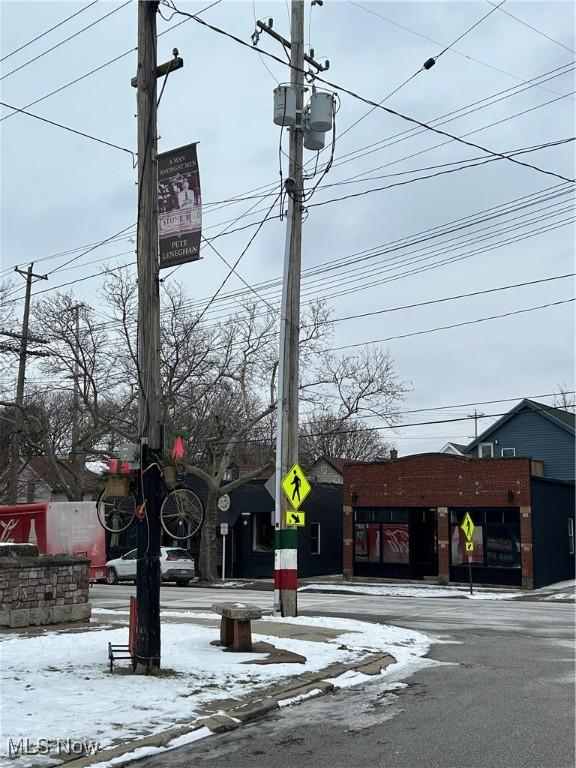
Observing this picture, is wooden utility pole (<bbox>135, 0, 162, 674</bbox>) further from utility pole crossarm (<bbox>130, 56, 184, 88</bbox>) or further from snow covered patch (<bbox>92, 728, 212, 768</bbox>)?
snow covered patch (<bbox>92, 728, 212, 768</bbox>)

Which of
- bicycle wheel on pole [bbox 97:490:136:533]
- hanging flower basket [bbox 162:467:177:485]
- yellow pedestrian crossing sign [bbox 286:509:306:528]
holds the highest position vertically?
hanging flower basket [bbox 162:467:177:485]

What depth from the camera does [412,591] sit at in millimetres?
30188

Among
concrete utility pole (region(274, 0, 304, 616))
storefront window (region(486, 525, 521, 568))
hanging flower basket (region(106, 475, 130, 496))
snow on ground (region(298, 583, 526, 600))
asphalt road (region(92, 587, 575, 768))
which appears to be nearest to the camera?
asphalt road (region(92, 587, 575, 768))

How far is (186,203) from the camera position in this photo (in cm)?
1062

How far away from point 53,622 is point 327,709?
7.53m

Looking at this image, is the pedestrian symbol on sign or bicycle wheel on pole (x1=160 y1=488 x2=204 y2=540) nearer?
bicycle wheel on pole (x1=160 y1=488 x2=204 y2=540)

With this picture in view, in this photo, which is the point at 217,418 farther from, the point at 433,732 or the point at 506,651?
the point at 433,732

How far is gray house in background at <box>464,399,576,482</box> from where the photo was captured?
41.6 metres

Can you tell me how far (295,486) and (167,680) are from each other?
23.8ft

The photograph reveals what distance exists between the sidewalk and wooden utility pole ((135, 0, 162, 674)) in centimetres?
73

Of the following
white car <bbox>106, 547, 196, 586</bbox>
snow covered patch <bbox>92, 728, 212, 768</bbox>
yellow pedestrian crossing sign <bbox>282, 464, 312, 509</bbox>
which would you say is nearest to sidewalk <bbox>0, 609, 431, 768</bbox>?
snow covered patch <bbox>92, 728, 212, 768</bbox>

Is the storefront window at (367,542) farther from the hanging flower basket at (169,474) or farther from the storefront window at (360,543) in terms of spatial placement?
the hanging flower basket at (169,474)

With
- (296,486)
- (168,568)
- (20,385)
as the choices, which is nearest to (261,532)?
(168,568)

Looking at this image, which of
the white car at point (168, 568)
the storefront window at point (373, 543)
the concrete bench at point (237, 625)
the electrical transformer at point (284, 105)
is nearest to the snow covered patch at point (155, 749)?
the concrete bench at point (237, 625)
